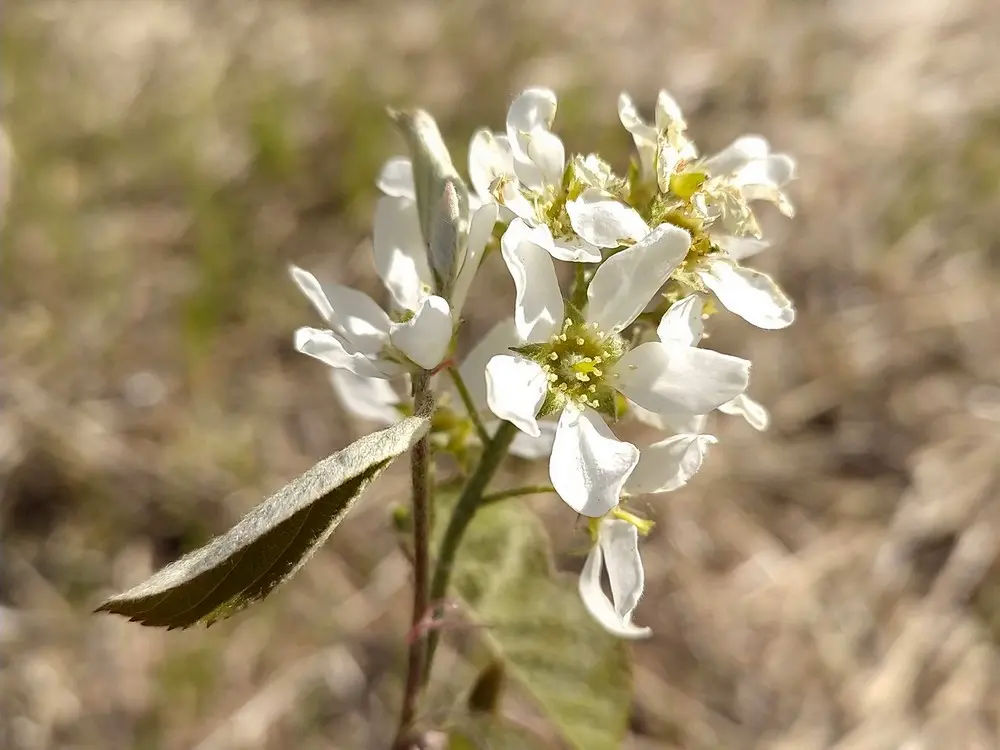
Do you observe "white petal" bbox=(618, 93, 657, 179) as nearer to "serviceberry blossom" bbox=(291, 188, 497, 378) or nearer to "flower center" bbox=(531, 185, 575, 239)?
"flower center" bbox=(531, 185, 575, 239)

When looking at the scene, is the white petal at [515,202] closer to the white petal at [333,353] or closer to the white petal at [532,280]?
the white petal at [532,280]

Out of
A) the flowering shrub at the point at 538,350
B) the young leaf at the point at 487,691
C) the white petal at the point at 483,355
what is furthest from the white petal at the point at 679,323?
the young leaf at the point at 487,691

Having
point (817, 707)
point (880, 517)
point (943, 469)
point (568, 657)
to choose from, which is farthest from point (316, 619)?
point (943, 469)

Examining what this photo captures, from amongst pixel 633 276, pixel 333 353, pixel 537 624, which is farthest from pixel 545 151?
pixel 537 624

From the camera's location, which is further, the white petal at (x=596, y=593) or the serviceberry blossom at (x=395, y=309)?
the white petal at (x=596, y=593)

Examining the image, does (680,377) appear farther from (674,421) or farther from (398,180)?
(398,180)

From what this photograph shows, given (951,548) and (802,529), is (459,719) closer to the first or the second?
(802,529)
